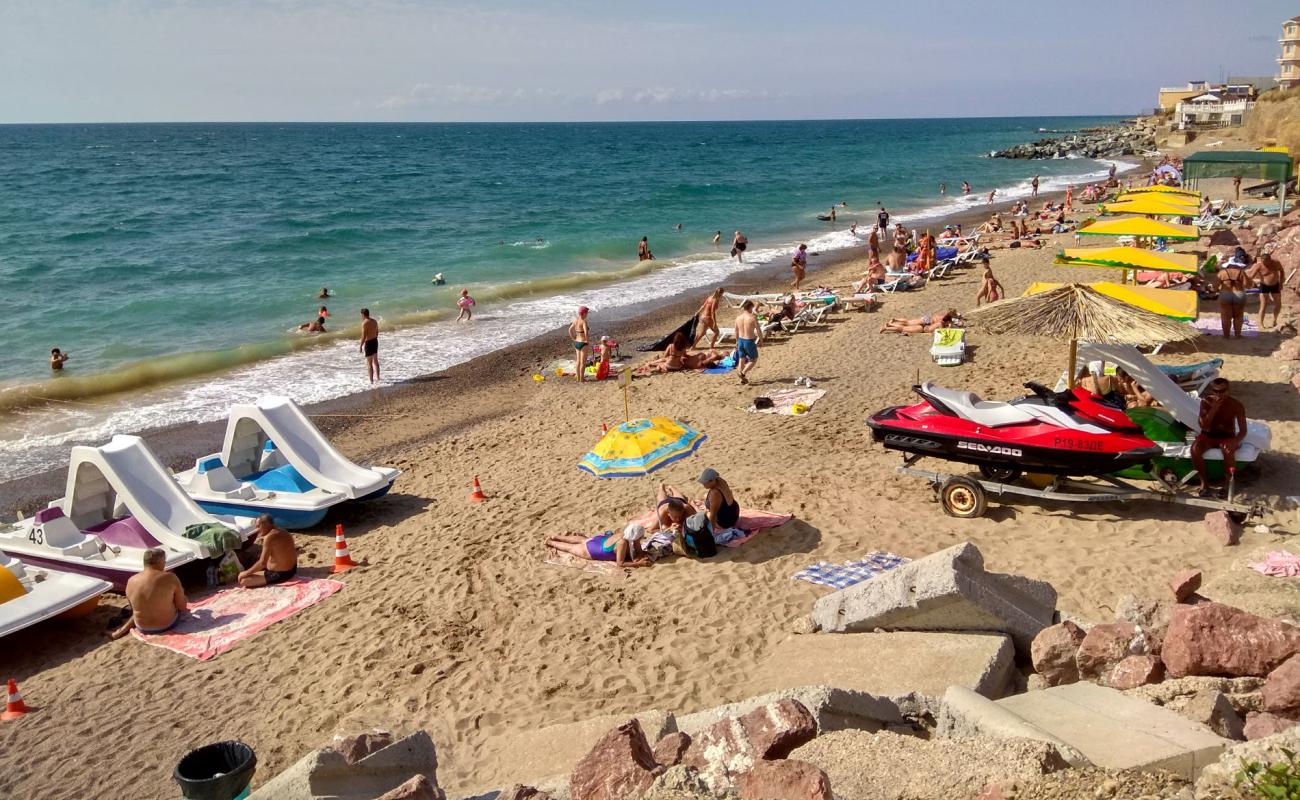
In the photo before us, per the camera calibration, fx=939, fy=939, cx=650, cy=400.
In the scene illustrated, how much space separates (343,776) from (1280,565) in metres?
6.54

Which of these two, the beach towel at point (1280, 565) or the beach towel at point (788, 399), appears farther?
the beach towel at point (788, 399)

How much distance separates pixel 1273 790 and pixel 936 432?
604 centimetres

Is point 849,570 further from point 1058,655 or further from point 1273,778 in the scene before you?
point 1273,778

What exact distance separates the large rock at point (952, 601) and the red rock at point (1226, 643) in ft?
3.49

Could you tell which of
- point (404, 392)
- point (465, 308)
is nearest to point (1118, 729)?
point (404, 392)

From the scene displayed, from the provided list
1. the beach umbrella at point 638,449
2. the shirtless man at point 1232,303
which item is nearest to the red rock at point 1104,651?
the beach umbrella at point 638,449

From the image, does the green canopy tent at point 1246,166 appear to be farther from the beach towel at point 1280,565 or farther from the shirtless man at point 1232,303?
the beach towel at point 1280,565

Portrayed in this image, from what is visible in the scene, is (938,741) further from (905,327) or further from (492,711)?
(905,327)

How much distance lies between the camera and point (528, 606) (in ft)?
26.1

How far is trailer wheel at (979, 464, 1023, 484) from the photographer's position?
8992 millimetres

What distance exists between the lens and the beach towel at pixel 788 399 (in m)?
13.0

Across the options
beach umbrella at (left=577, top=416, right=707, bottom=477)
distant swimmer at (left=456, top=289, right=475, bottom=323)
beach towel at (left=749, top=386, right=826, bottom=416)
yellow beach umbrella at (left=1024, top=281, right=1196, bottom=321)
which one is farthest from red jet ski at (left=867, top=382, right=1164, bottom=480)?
distant swimmer at (left=456, top=289, right=475, bottom=323)

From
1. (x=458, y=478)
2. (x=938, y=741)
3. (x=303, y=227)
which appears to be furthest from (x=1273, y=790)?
(x=303, y=227)

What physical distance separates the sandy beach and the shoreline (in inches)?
22.7
